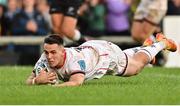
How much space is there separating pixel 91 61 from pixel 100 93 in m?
0.96

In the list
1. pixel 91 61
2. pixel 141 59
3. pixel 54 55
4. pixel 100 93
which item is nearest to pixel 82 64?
pixel 91 61

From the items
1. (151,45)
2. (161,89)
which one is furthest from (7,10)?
(161,89)

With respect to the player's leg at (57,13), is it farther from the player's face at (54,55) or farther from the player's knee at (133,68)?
the player's face at (54,55)

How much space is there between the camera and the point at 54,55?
11.1m

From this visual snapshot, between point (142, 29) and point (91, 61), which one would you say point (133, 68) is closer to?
point (91, 61)

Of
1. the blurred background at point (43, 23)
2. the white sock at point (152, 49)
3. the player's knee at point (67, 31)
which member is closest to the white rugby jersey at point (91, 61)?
the white sock at point (152, 49)

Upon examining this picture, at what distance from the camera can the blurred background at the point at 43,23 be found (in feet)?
70.9

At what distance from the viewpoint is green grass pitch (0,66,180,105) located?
9.68 meters

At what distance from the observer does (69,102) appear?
9.59 meters

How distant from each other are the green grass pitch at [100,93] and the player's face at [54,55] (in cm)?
34

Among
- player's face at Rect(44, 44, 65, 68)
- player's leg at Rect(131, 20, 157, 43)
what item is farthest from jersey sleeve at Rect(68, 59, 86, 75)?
player's leg at Rect(131, 20, 157, 43)

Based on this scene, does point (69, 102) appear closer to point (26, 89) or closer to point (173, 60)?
point (26, 89)

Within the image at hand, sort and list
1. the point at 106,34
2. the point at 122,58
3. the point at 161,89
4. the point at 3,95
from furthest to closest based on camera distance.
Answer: the point at 106,34
the point at 122,58
the point at 161,89
the point at 3,95

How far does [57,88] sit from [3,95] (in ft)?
2.91
